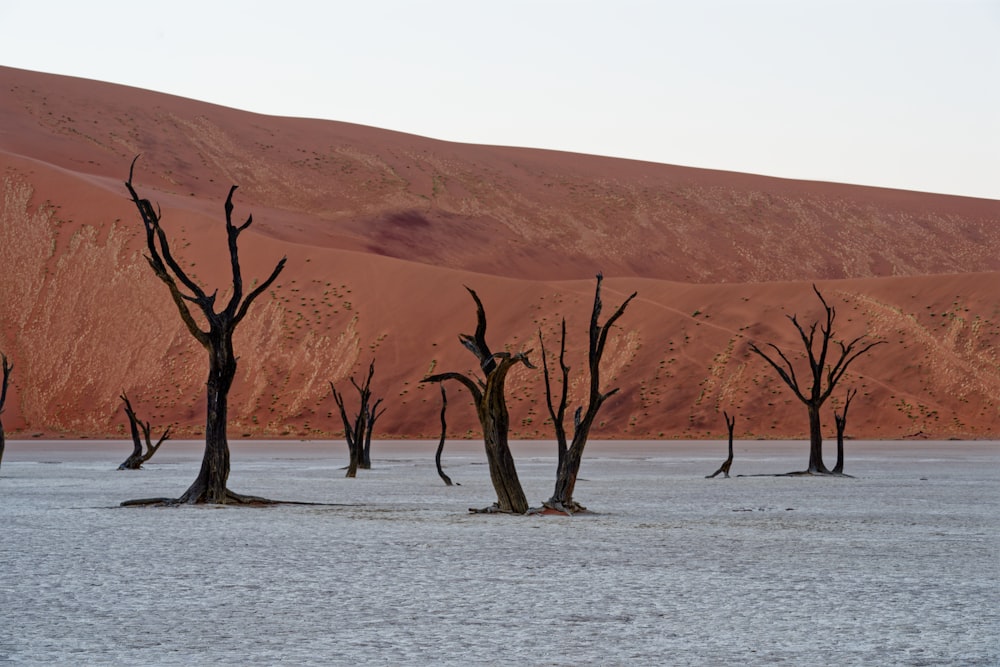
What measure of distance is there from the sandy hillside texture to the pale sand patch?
A: 167 feet

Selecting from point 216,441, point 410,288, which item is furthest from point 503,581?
point 410,288

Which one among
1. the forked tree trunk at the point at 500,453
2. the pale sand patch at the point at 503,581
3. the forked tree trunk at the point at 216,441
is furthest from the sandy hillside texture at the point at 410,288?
the forked tree trunk at the point at 500,453

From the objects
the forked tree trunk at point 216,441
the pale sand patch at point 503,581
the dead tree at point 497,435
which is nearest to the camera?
the pale sand patch at point 503,581

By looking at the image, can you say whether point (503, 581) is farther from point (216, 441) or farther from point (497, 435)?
point (216, 441)

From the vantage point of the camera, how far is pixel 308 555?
1450cm

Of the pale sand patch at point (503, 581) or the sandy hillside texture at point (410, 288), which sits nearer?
the pale sand patch at point (503, 581)

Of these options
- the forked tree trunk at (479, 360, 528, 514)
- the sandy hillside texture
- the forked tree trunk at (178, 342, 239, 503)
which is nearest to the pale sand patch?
the forked tree trunk at (479, 360, 528, 514)

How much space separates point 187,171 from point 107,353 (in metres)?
41.8

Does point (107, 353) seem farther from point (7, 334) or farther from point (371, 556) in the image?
point (371, 556)

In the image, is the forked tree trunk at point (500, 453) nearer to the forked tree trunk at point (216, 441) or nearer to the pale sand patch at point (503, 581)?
the pale sand patch at point (503, 581)

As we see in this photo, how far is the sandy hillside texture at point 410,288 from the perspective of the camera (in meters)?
75.9

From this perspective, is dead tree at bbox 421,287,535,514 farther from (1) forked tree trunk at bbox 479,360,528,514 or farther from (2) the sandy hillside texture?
(2) the sandy hillside texture

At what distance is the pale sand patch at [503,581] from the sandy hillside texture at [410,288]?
167ft

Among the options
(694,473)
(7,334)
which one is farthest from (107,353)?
(694,473)
